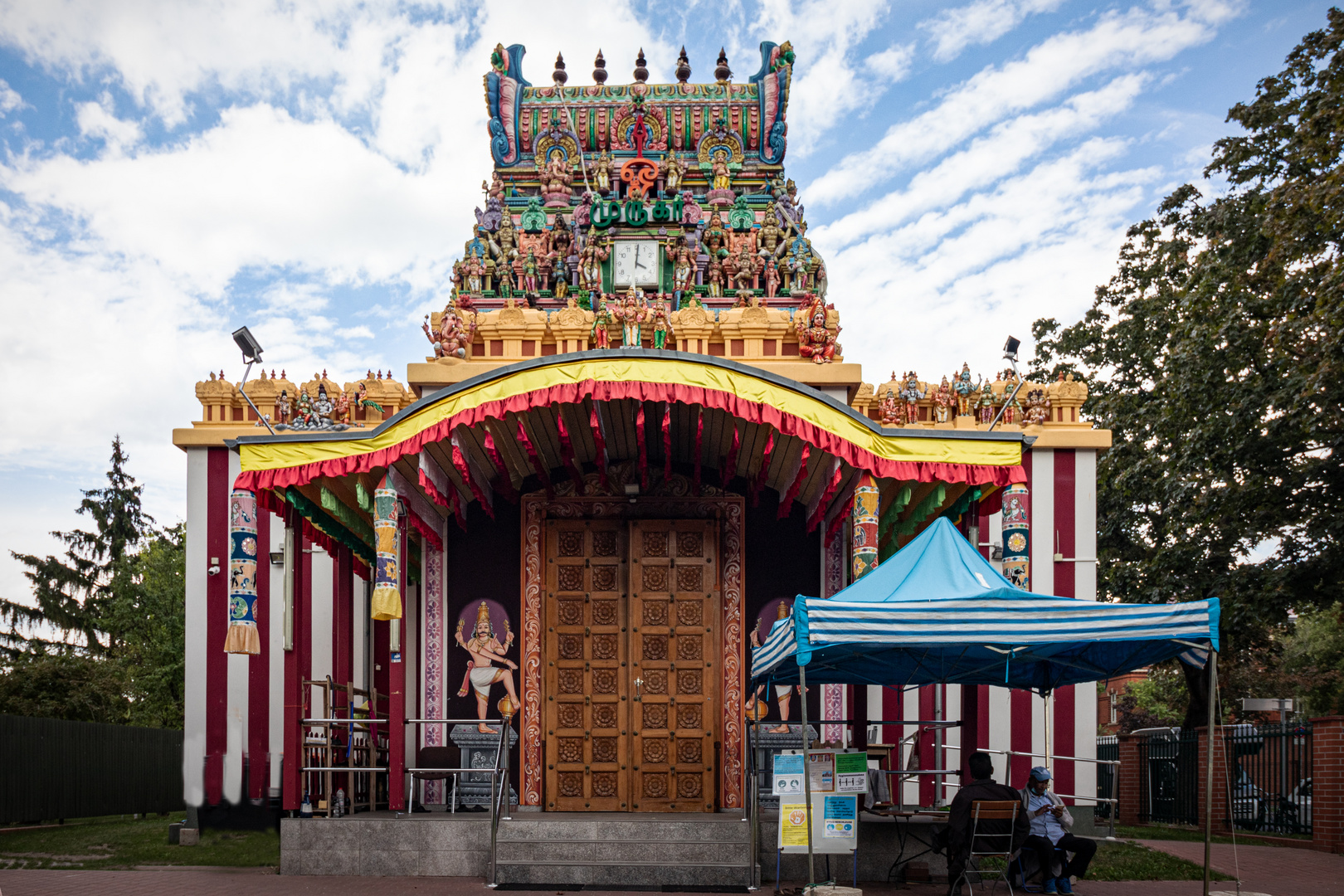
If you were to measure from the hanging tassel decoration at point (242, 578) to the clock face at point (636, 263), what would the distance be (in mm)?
6054

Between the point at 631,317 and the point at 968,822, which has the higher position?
the point at 631,317

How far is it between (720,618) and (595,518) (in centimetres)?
179

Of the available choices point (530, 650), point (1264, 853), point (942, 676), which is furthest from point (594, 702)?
point (1264, 853)

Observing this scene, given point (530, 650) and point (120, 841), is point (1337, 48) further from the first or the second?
point (120, 841)

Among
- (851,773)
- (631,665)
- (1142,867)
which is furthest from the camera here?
(631,665)

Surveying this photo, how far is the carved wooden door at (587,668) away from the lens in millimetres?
12586

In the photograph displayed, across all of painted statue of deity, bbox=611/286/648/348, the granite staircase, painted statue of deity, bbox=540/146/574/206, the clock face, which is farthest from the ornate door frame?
painted statue of deity, bbox=540/146/574/206

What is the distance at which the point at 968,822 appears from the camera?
29.1 ft

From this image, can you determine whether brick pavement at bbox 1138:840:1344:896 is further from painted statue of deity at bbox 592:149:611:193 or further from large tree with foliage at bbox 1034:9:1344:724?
painted statue of deity at bbox 592:149:611:193

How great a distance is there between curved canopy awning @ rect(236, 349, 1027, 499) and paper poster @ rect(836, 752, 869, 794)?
2.53 meters

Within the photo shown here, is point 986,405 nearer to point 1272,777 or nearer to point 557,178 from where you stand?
point 557,178

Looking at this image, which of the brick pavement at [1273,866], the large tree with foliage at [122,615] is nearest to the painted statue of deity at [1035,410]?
the brick pavement at [1273,866]

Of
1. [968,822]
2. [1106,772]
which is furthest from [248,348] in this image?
[1106,772]

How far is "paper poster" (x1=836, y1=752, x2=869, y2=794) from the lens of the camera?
907cm
